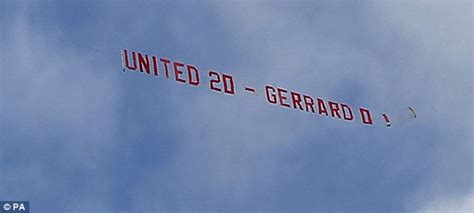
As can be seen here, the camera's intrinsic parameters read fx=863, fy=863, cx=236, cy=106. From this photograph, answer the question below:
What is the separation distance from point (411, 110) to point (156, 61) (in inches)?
810

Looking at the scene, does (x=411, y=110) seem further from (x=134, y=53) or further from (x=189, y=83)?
(x=134, y=53)

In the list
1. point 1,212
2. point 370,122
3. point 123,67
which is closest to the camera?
point 1,212

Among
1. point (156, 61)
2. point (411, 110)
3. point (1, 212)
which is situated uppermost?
point (156, 61)

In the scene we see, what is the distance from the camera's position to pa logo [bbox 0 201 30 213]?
202 feet

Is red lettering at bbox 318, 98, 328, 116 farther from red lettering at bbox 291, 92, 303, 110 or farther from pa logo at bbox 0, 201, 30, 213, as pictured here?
pa logo at bbox 0, 201, 30, 213

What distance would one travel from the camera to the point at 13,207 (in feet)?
203

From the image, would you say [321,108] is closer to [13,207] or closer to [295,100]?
[295,100]

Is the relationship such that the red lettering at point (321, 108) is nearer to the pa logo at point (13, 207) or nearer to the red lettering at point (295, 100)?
the red lettering at point (295, 100)

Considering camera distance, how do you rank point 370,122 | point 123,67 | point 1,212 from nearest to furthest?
point 1,212
point 123,67
point 370,122

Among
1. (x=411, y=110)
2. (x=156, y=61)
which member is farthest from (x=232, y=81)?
(x=411, y=110)

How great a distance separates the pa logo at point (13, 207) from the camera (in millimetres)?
61469

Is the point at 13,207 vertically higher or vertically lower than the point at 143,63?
lower

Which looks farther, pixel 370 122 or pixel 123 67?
pixel 370 122

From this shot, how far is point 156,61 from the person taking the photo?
216 feet
